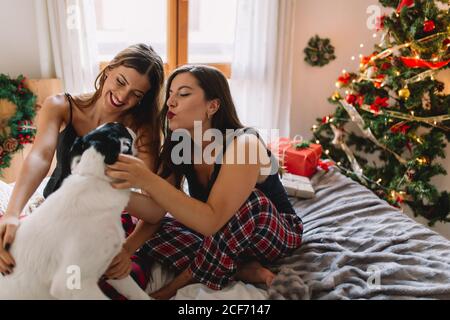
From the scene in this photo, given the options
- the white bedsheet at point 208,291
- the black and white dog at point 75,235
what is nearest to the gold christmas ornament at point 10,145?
the white bedsheet at point 208,291

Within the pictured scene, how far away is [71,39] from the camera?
2.21m

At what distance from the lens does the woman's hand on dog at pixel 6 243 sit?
825mm

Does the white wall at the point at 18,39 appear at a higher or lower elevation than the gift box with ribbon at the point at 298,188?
higher

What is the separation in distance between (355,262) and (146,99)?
3.32ft

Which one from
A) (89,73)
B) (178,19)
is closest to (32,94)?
(89,73)

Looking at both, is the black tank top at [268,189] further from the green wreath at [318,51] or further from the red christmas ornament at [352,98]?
the green wreath at [318,51]

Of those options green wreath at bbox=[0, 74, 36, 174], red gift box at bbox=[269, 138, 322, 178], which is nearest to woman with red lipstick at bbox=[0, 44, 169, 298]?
green wreath at bbox=[0, 74, 36, 174]

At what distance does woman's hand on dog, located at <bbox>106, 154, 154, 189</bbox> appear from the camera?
2.88 feet

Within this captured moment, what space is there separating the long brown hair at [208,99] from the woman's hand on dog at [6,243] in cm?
57

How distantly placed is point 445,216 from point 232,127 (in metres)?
2.01

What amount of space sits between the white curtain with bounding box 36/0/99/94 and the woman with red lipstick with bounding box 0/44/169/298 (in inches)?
39.4

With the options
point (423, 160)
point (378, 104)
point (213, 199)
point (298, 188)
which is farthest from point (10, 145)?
point (423, 160)

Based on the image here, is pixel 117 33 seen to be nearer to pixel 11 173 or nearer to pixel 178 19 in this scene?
pixel 178 19

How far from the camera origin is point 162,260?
4.32 ft
